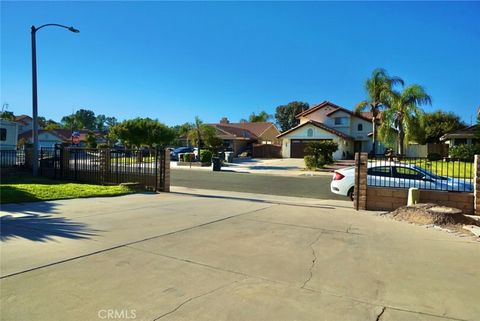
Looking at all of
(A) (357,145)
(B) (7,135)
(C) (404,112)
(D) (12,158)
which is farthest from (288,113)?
(D) (12,158)

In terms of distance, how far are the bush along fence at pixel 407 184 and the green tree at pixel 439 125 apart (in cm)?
4686

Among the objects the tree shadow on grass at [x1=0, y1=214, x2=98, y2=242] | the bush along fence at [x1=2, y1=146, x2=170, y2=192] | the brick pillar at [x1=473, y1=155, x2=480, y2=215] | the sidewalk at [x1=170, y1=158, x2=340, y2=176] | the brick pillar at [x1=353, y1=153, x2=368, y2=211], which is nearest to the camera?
the tree shadow on grass at [x1=0, y1=214, x2=98, y2=242]

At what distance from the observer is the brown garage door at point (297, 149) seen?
4728 cm

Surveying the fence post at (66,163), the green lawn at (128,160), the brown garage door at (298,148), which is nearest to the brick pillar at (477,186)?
the green lawn at (128,160)

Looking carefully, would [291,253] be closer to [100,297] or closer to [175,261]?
[175,261]

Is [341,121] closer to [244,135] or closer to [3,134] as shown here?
[244,135]

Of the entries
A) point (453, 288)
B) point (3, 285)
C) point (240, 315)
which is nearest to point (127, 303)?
point (240, 315)

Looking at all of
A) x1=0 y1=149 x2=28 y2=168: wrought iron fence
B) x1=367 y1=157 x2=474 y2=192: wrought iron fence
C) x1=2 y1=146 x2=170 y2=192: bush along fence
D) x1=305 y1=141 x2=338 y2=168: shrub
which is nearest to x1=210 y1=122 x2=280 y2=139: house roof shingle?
x1=305 y1=141 x2=338 y2=168: shrub

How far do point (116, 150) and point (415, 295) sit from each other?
1391cm

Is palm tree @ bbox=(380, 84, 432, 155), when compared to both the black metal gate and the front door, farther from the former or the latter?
the black metal gate

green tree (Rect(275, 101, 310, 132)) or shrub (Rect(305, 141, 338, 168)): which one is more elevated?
green tree (Rect(275, 101, 310, 132))

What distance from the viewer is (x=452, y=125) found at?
55.6 meters

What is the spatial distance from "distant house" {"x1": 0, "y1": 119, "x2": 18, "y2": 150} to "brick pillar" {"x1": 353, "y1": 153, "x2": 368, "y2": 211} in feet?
81.5

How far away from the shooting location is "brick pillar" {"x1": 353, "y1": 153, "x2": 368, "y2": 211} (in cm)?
1129
